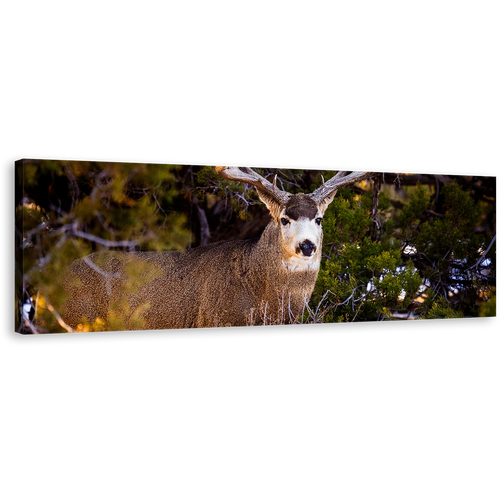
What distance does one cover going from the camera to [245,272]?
6.00 meters

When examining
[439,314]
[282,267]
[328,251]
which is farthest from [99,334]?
[439,314]

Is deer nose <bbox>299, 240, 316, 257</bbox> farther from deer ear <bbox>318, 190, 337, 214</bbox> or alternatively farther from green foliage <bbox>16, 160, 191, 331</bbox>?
green foliage <bbox>16, 160, 191, 331</bbox>

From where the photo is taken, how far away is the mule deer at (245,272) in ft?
18.7

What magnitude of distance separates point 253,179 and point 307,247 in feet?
2.46

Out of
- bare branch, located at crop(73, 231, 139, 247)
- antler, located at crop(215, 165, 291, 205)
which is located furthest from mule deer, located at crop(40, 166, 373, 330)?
bare branch, located at crop(73, 231, 139, 247)

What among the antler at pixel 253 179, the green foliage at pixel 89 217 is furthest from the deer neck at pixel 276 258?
the green foliage at pixel 89 217

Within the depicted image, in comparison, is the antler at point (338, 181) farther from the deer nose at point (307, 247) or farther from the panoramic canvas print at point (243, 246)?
the deer nose at point (307, 247)

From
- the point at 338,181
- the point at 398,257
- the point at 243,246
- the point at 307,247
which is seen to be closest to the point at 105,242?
the point at 243,246

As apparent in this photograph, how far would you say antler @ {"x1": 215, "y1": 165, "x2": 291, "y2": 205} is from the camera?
18.9 ft

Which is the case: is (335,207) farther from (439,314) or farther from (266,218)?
(439,314)

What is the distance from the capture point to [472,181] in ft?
22.6

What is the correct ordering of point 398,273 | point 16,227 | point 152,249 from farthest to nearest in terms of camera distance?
point 398,273 → point 152,249 → point 16,227

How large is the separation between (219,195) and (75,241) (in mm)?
1266

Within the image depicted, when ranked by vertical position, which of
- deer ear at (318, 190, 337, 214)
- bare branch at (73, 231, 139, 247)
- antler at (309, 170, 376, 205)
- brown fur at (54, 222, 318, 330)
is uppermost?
antler at (309, 170, 376, 205)
